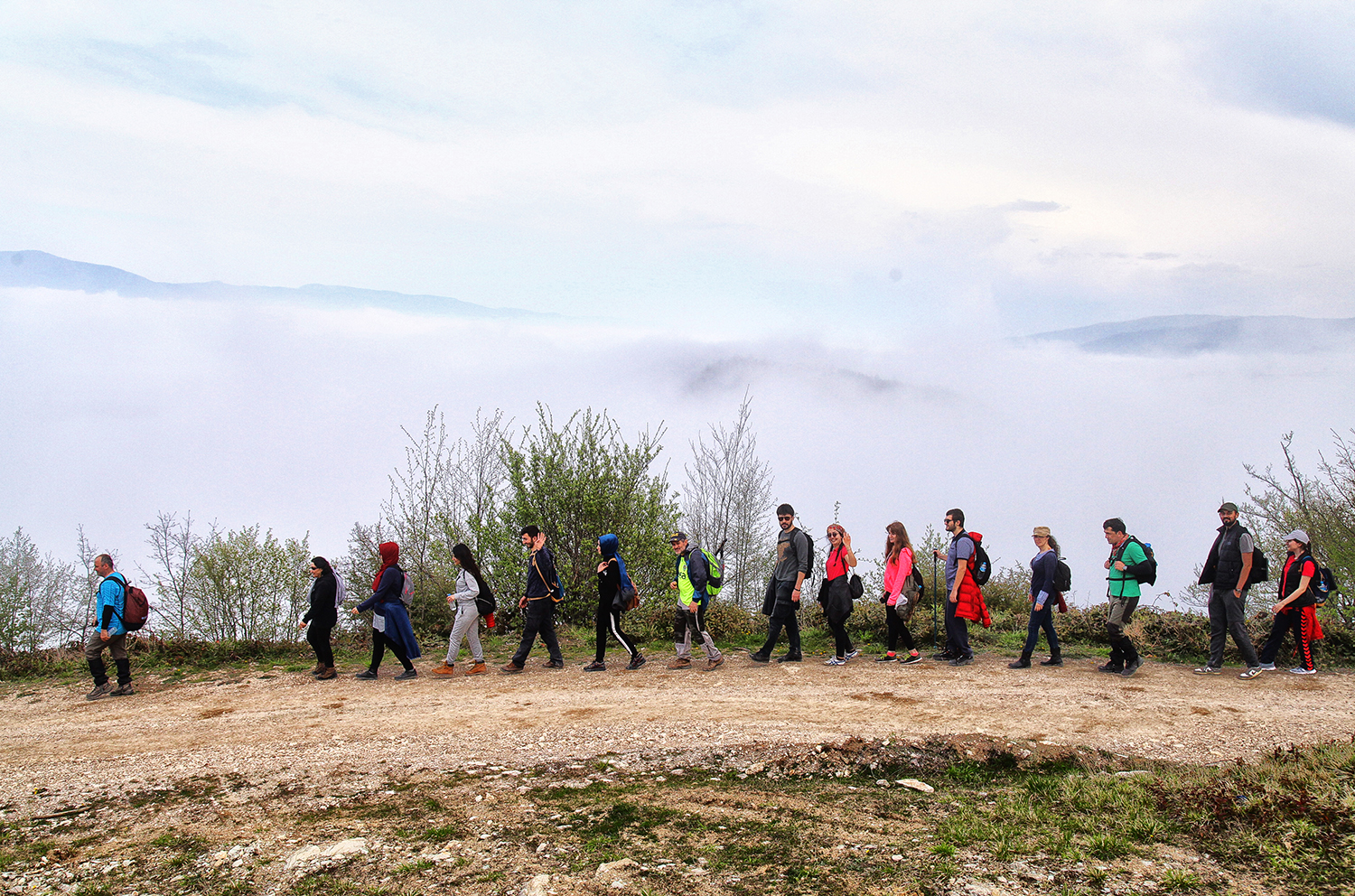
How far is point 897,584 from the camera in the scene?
11.4 m

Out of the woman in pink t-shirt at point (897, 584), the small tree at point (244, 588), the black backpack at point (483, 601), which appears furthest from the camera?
the small tree at point (244, 588)

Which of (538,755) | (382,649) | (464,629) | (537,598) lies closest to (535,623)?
(537,598)

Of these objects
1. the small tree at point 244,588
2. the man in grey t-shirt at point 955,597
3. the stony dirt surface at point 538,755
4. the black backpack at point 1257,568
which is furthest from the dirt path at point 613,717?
the small tree at point 244,588

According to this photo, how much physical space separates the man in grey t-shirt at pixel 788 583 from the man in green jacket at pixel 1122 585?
12.5 ft

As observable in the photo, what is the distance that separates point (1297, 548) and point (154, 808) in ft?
41.6

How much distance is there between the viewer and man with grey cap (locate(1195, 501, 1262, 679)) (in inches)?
405

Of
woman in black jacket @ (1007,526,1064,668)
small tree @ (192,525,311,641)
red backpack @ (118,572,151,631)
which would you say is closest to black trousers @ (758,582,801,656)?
woman in black jacket @ (1007,526,1064,668)

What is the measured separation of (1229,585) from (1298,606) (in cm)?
89

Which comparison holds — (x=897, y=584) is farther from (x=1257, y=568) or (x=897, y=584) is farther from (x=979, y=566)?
(x=1257, y=568)

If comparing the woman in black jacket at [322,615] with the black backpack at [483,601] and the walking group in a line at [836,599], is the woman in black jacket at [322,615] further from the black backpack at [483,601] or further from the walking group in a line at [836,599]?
the black backpack at [483,601]

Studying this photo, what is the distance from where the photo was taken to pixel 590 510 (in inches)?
676

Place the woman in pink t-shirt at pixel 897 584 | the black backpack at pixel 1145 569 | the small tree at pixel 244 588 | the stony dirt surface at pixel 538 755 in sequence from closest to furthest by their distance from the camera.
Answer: the stony dirt surface at pixel 538 755 → the black backpack at pixel 1145 569 → the woman in pink t-shirt at pixel 897 584 → the small tree at pixel 244 588

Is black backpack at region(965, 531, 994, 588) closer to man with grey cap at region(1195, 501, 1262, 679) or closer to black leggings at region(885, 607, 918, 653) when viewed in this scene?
black leggings at region(885, 607, 918, 653)

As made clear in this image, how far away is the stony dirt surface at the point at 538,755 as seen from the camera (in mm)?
5668
